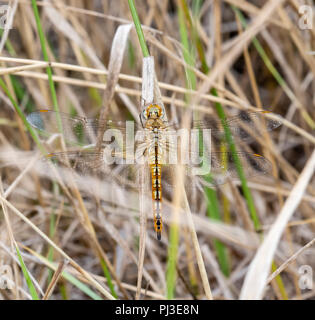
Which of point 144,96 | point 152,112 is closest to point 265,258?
point 144,96

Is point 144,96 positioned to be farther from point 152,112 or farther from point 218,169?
point 218,169

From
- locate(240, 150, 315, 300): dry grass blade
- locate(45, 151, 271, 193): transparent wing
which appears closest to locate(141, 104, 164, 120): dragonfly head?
locate(45, 151, 271, 193): transparent wing

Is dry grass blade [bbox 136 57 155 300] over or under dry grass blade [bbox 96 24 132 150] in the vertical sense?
under

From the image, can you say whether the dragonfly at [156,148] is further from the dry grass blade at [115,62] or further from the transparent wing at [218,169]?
the dry grass blade at [115,62]

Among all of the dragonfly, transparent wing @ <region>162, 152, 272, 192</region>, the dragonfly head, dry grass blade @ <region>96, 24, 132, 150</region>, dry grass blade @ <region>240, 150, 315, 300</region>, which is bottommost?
dry grass blade @ <region>240, 150, 315, 300</region>

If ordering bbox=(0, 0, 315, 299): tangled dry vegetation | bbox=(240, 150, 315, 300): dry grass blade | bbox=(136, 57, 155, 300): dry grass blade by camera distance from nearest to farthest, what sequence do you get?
bbox=(240, 150, 315, 300): dry grass blade → bbox=(136, 57, 155, 300): dry grass blade → bbox=(0, 0, 315, 299): tangled dry vegetation

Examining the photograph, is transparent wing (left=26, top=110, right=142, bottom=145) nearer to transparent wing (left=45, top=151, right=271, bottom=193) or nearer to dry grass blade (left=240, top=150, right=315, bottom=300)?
transparent wing (left=45, top=151, right=271, bottom=193)

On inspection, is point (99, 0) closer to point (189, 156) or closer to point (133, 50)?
point (133, 50)

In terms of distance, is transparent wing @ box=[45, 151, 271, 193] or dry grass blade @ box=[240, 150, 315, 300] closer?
dry grass blade @ box=[240, 150, 315, 300]
